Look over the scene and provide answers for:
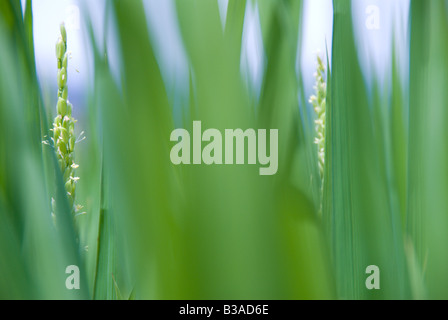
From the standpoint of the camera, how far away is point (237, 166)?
0.19 m

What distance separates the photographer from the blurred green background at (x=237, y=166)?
183 mm

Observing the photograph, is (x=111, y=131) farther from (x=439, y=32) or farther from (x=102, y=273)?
(x=439, y=32)

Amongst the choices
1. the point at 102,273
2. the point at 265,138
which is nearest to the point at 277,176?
the point at 265,138

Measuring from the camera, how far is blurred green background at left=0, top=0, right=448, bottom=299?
183mm

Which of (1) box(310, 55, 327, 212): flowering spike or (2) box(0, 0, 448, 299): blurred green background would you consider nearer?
(2) box(0, 0, 448, 299): blurred green background

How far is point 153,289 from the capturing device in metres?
0.20

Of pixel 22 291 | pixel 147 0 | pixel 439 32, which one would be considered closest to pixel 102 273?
pixel 22 291

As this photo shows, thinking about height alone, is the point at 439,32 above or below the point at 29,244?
above

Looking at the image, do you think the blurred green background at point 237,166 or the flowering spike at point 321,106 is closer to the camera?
the blurred green background at point 237,166

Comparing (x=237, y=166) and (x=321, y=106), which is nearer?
(x=237, y=166)

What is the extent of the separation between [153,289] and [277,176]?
0.28 feet

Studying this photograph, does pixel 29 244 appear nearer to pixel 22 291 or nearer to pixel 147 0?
pixel 22 291

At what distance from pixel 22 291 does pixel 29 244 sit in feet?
0.09

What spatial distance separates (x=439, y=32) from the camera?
0.24m
